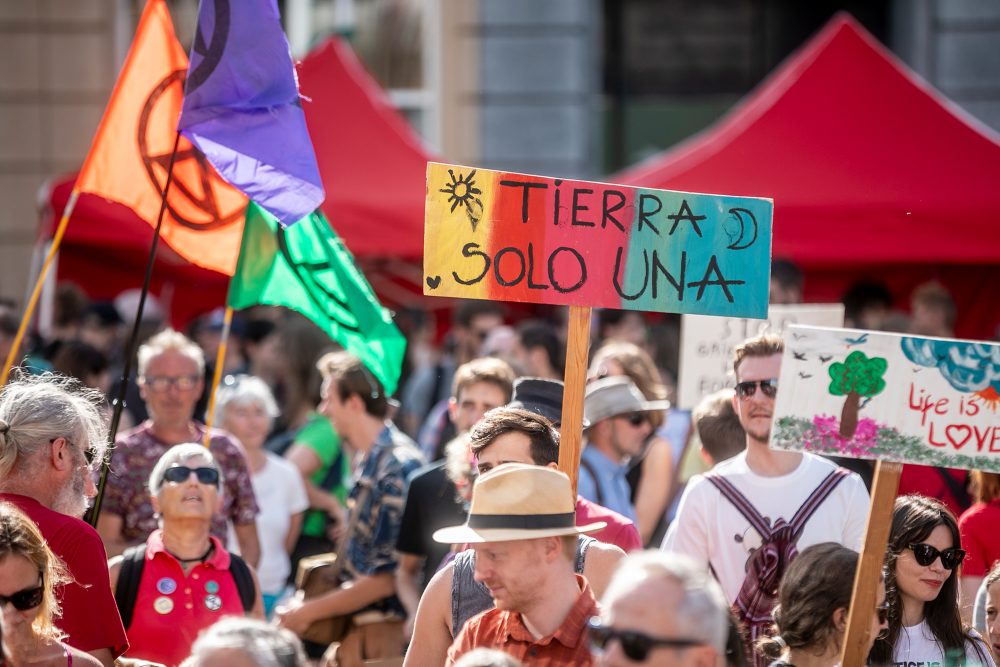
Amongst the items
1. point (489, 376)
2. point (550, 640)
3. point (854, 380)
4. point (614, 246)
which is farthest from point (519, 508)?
point (489, 376)

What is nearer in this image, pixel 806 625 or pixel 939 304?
pixel 806 625

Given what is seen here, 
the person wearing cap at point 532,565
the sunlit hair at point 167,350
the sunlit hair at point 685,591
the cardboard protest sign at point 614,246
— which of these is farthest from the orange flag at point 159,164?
the sunlit hair at point 685,591

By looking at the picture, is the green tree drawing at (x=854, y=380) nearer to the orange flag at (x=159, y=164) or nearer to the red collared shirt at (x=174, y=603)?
the red collared shirt at (x=174, y=603)

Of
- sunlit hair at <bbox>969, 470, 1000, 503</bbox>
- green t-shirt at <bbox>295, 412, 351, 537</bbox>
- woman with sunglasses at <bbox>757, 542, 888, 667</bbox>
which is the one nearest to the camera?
woman with sunglasses at <bbox>757, 542, 888, 667</bbox>

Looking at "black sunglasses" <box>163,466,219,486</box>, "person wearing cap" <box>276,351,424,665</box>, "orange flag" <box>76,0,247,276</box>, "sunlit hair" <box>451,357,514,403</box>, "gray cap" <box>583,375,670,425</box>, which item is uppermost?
"orange flag" <box>76,0,247,276</box>

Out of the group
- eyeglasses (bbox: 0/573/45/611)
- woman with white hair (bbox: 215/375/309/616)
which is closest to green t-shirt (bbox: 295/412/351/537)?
woman with white hair (bbox: 215/375/309/616)

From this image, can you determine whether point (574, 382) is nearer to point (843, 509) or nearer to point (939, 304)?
point (843, 509)

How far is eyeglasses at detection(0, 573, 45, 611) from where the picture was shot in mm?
3270

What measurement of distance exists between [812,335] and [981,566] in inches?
60.8

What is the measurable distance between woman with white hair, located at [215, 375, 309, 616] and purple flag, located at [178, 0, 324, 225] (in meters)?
1.76

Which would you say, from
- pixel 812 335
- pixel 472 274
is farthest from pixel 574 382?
pixel 812 335

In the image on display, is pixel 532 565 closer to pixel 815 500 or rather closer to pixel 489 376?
pixel 815 500

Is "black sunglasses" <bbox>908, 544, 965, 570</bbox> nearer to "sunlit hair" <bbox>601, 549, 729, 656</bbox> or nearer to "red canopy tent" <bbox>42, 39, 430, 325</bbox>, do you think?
"sunlit hair" <bbox>601, 549, 729, 656</bbox>

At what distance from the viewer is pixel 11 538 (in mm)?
3289
